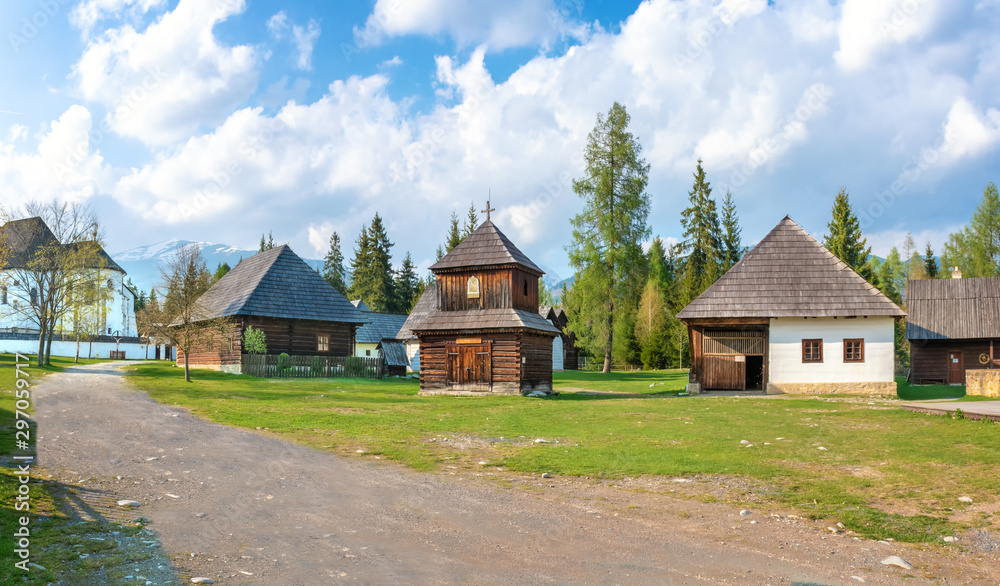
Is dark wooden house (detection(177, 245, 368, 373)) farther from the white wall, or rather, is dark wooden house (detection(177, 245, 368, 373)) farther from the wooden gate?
the white wall

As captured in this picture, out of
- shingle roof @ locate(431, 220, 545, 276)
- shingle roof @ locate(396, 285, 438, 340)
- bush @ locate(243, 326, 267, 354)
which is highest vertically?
shingle roof @ locate(431, 220, 545, 276)

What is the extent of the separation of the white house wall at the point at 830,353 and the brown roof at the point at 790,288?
0.73 meters

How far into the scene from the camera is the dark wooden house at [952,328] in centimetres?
3719

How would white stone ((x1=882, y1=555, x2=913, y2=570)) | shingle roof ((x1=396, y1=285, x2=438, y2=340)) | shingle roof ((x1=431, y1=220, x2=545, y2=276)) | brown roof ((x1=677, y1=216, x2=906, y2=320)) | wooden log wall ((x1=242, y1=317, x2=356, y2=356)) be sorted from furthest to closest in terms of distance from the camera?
shingle roof ((x1=396, y1=285, x2=438, y2=340))
wooden log wall ((x1=242, y1=317, x2=356, y2=356))
shingle roof ((x1=431, y1=220, x2=545, y2=276))
brown roof ((x1=677, y1=216, x2=906, y2=320))
white stone ((x1=882, y1=555, x2=913, y2=570))

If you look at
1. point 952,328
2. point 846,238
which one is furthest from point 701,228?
point 952,328

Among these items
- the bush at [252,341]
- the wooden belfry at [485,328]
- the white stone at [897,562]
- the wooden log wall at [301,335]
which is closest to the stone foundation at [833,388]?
the wooden belfry at [485,328]

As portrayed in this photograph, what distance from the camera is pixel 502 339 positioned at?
1133 inches

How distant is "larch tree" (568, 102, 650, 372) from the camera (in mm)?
48531

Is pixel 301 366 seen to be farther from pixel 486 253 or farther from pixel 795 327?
pixel 795 327

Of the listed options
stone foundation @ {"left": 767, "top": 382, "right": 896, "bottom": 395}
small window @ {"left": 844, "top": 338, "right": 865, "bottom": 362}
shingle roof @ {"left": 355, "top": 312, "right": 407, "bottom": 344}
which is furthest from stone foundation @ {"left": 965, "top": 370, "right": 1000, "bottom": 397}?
shingle roof @ {"left": 355, "top": 312, "right": 407, "bottom": 344}

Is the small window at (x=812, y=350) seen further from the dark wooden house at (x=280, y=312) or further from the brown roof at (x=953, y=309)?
the dark wooden house at (x=280, y=312)

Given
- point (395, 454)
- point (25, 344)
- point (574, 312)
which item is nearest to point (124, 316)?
point (25, 344)

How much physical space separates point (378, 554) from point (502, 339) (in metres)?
22.1

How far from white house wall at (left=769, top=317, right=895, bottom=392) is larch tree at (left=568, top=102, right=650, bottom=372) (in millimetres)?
19241
